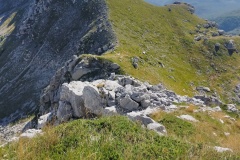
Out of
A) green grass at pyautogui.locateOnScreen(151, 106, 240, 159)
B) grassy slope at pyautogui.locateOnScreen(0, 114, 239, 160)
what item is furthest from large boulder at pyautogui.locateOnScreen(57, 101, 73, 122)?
grassy slope at pyautogui.locateOnScreen(0, 114, 239, 160)

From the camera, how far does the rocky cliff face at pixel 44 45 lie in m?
72.0

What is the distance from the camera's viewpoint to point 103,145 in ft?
35.3

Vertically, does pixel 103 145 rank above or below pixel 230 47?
above

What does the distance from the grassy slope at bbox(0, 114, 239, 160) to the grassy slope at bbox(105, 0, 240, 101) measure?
1635 inches

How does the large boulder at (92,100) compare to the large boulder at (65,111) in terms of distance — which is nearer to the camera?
the large boulder at (92,100)

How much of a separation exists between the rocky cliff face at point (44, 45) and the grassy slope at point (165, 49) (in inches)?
227

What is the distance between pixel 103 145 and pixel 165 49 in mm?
79199

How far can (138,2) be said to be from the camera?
370 ft

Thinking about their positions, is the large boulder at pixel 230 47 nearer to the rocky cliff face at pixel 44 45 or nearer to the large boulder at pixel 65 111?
the rocky cliff face at pixel 44 45

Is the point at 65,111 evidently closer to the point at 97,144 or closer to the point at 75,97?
the point at 75,97

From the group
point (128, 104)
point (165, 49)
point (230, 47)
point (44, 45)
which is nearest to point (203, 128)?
point (128, 104)

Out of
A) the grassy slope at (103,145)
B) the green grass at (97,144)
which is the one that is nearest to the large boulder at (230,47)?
the grassy slope at (103,145)

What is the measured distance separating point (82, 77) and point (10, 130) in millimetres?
16606

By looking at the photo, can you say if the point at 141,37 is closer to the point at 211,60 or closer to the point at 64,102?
the point at 211,60
